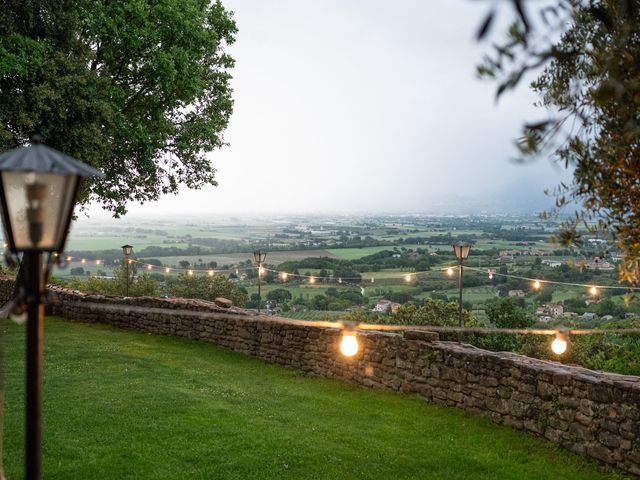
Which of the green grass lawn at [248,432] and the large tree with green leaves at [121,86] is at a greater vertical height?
the large tree with green leaves at [121,86]

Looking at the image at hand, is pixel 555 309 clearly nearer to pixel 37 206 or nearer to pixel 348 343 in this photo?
pixel 348 343

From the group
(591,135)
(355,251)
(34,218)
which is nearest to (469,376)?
(591,135)

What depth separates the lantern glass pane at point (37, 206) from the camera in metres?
2.94

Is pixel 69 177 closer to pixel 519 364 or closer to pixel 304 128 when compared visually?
pixel 519 364

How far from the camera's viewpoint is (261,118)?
313 feet

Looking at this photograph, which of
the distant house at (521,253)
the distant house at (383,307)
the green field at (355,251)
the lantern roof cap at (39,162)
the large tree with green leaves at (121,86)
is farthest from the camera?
the green field at (355,251)

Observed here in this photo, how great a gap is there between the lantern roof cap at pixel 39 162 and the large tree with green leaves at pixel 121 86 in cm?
1096

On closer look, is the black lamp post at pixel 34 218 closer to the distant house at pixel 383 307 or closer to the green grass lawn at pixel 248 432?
the green grass lawn at pixel 248 432

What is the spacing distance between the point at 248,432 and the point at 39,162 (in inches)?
237

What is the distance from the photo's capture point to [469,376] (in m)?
9.84

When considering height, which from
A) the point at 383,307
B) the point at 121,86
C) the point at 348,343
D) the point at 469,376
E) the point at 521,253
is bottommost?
the point at 383,307

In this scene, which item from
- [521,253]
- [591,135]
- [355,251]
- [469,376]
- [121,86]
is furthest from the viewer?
[355,251]

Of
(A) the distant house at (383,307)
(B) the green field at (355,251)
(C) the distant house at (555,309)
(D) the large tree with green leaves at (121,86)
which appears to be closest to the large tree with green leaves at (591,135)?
(D) the large tree with green leaves at (121,86)

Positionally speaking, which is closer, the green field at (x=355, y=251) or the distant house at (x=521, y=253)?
the distant house at (x=521, y=253)
